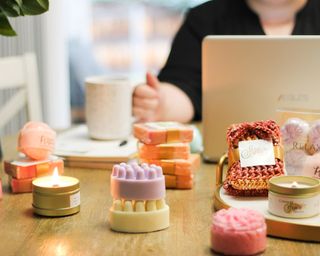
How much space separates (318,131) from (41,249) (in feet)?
1.86

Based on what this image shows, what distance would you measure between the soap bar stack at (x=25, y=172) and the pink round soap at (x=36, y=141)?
0.02 m

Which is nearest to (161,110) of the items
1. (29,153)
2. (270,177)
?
(29,153)

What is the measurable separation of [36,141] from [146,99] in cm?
58

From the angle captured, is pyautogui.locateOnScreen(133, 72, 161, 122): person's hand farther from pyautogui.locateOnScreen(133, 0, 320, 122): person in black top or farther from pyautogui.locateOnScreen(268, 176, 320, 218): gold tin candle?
pyautogui.locateOnScreen(268, 176, 320, 218): gold tin candle

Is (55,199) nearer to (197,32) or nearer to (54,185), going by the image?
(54,185)

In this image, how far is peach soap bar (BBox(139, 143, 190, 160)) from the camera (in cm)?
131

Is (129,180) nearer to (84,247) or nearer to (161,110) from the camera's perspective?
(84,247)

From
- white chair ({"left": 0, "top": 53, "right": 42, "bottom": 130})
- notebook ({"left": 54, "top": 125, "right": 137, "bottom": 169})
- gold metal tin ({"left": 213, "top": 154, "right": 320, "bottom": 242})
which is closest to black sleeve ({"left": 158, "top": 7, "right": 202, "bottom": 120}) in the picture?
white chair ({"left": 0, "top": 53, "right": 42, "bottom": 130})

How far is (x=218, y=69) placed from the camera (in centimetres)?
149

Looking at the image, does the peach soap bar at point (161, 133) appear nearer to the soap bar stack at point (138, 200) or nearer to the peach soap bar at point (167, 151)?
the peach soap bar at point (167, 151)

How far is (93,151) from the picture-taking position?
1.54 metres

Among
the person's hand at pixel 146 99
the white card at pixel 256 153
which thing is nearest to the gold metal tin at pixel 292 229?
the white card at pixel 256 153

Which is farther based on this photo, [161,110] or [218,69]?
[161,110]

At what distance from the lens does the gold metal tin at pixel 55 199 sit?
113cm
